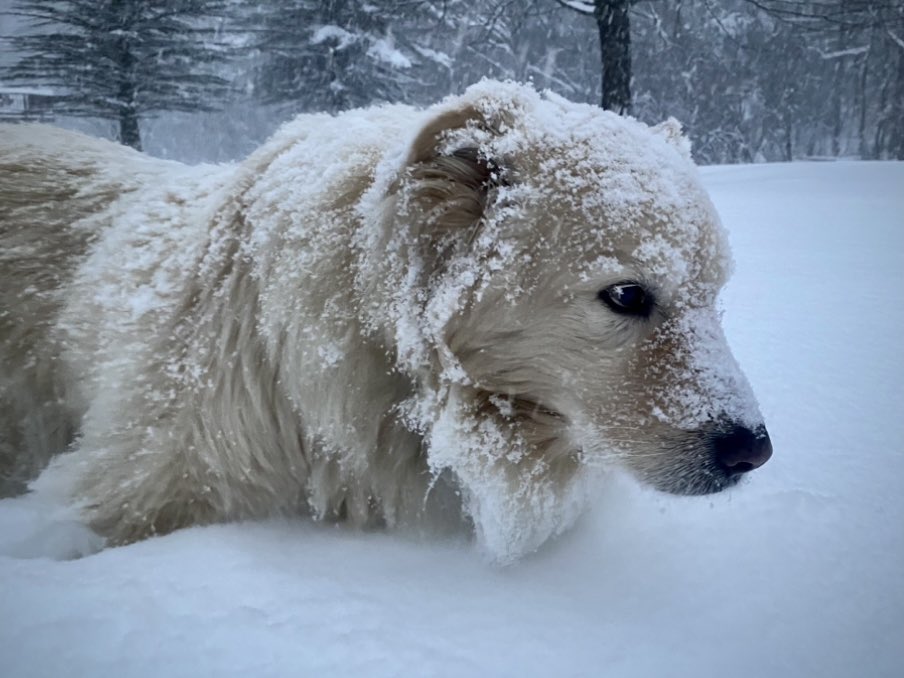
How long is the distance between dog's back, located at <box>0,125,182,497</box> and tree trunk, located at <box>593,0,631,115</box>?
10641 mm

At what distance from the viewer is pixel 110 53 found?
18078 millimetres

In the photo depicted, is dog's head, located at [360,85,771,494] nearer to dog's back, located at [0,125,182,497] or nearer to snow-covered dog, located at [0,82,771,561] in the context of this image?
snow-covered dog, located at [0,82,771,561]

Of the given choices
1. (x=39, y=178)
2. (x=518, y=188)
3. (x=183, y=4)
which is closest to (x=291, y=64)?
(x=183, y=4)

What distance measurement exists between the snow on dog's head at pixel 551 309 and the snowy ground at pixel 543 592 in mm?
203

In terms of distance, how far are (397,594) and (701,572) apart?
79 centimetres

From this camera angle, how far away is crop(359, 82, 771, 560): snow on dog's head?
164cm

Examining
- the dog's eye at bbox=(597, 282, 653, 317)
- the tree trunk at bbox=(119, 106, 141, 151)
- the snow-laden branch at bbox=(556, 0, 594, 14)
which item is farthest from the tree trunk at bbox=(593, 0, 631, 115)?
the tree trunk at bbox=(119, 106, 141, 151)

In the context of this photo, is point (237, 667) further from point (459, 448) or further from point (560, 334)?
point (560, 334)

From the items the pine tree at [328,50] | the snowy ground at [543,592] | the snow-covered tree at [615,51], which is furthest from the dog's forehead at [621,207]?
the pine tree at [328,50]

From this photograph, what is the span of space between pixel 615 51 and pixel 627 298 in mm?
11498

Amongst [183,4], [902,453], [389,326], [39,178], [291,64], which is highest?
[183,4]

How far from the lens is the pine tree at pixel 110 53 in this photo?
57.7 feet

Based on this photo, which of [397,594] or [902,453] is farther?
[902,453]

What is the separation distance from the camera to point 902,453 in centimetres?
201
